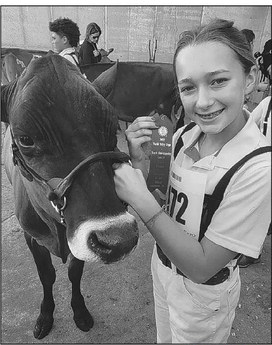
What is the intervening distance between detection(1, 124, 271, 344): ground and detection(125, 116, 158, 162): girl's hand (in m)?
1.69

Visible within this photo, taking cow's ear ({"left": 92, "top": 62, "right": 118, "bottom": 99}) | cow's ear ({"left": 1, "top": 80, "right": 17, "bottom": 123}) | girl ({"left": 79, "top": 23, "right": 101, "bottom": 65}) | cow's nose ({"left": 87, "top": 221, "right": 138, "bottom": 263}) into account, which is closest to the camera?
cow's nose ({"left": 87, "top": 221, "right": 138, "bottom": 263})

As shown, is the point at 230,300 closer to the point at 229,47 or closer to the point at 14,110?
the point at 229,47

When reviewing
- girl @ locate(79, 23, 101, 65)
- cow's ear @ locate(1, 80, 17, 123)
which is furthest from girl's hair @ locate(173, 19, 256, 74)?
girl @ locate(79, 23, 101, 65)

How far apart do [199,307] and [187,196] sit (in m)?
0.44

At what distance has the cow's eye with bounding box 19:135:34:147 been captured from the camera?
126cm

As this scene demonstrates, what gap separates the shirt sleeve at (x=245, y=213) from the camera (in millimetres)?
794

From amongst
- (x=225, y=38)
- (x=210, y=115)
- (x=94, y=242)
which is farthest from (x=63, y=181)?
(x=225, y=38)

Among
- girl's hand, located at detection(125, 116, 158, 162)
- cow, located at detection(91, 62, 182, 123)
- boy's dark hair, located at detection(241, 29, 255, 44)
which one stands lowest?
cow, located at detection(91, 62, 182, 123)

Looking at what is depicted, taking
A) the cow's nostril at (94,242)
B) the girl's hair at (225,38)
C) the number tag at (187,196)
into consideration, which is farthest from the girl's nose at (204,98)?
the cow's nostril at (94,242)

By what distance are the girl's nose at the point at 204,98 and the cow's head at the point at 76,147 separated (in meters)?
0.51

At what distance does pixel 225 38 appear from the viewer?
0.85 meters

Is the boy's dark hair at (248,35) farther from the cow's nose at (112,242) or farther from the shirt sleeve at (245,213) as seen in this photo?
the cow's nose at (112,242)

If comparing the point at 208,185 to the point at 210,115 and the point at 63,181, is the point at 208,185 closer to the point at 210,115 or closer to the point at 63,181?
the point at 210,115

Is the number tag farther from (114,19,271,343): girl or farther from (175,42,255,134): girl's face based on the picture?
(175,42,255,134): girl's face
